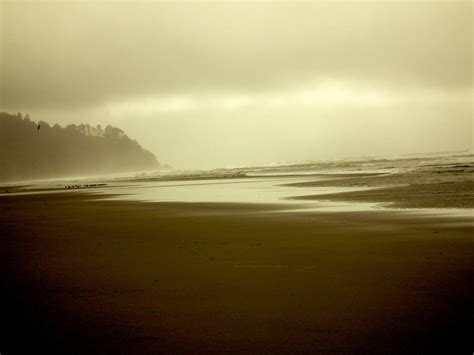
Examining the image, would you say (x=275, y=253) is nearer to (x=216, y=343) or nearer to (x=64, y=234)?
(x=216, y=343)

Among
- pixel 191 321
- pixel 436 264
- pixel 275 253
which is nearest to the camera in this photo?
pixel 191 321

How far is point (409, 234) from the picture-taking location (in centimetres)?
809

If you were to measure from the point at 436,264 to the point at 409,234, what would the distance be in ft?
8.17

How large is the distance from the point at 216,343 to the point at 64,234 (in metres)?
7.84

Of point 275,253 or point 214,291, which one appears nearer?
point 214,291

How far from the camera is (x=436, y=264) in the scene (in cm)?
568

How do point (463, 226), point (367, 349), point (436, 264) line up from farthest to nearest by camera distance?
1. point (463, 226)
2. point (436, 264)
3. point (367, 349)

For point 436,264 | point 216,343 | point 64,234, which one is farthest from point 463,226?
point 64,234

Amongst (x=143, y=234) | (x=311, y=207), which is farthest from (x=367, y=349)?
(x=311, y=207)

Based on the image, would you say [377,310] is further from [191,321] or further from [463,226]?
[463,226]

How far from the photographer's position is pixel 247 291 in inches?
188

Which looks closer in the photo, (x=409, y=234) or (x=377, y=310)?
(x=377, y=310)

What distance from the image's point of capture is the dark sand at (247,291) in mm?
3500

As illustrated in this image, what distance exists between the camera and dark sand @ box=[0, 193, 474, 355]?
3500 mm
